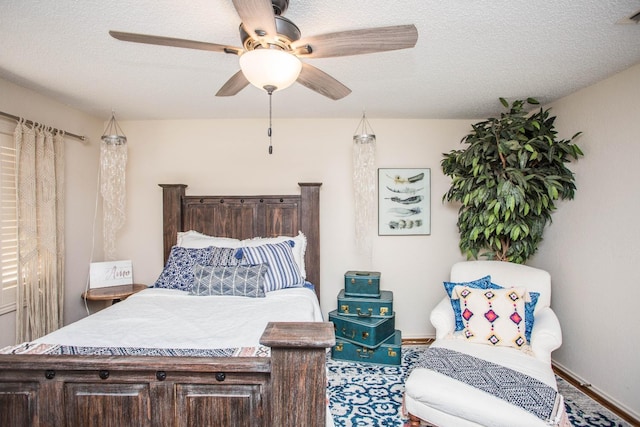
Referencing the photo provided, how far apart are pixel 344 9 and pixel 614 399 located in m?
3.14

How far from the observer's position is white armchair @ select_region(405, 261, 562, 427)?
1684mm

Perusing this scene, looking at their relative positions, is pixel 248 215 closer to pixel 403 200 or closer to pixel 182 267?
pixel 182 267

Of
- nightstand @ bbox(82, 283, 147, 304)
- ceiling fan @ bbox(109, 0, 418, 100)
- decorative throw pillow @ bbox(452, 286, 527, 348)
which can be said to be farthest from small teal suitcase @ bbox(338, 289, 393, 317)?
ceiling fan @ bbox(109, 0, 418, 100)

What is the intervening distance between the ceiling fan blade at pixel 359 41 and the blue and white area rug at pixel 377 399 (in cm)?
219

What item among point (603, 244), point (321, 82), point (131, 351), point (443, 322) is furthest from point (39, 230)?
point (603, 244)

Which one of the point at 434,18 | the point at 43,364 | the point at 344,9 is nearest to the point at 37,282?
the point at 43,364

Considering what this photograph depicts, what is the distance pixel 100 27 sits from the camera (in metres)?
1.80

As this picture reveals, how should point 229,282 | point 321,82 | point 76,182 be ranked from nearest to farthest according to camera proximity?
point 321,82 → point 229,282 → point 76,182

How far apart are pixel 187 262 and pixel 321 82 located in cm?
196

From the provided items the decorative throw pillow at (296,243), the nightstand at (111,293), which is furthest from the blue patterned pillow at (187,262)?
the nightstand at (111,293)

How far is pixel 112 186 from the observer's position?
3.21 m

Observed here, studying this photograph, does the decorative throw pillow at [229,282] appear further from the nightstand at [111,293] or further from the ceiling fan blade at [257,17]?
the ceiling fan blade at [257,17]

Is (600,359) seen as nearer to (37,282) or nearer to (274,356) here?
(274,356)

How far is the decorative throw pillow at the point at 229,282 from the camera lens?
8.55ft
